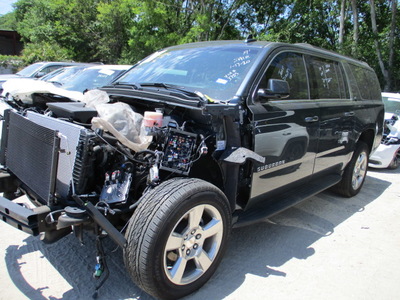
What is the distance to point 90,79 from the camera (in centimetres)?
674

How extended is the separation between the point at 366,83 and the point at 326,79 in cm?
151

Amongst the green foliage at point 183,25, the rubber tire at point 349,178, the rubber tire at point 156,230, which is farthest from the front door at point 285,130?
the green foliage at point 183,25

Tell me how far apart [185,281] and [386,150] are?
592 centimetres

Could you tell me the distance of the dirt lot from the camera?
2631 mm

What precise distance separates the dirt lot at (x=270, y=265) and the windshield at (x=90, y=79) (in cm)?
361

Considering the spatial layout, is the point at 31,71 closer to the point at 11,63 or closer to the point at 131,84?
the point at 131,84

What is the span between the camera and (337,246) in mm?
3570

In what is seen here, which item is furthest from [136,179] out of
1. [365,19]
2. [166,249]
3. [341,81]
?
[365,19]

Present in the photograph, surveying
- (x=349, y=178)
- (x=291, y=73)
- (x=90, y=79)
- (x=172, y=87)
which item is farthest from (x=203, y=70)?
(x=90, y=79)

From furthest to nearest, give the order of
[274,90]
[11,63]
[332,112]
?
[11,63] → [332,112] → [274,90]

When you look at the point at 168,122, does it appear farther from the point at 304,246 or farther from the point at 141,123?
the point at 304,246

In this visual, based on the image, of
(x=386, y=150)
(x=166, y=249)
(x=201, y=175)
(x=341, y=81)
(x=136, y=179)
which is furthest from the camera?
(x=386, y=150)

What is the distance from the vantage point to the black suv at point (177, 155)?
2.27 m

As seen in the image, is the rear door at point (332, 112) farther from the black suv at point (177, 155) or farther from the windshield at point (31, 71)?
the windshield at point (31, 71)
